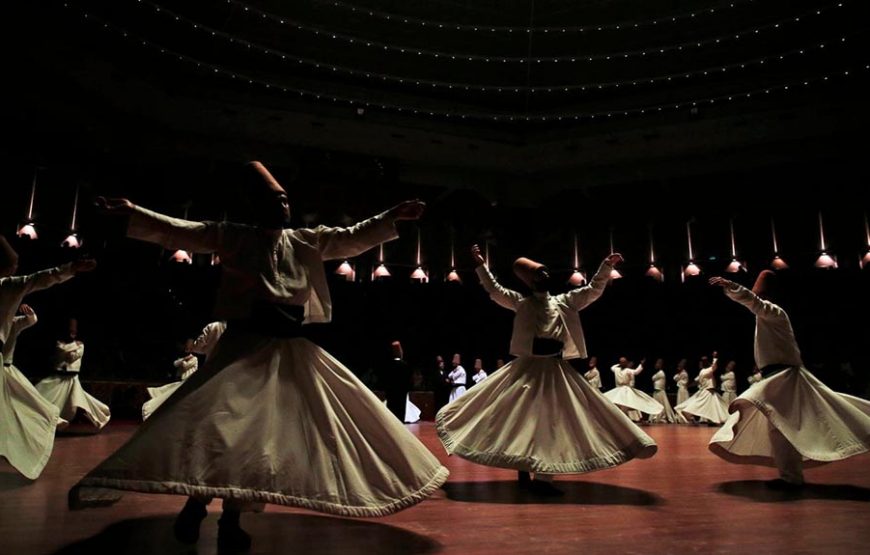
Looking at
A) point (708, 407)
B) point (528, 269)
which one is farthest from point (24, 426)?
point (708, 407)

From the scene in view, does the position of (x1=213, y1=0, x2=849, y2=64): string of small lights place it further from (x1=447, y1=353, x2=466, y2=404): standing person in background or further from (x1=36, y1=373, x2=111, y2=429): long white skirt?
(x1=36, y1=373, x2=111, y2=429): long white skirt

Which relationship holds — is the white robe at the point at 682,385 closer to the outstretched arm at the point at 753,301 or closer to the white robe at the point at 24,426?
the outstretched arm at the point at 753,301

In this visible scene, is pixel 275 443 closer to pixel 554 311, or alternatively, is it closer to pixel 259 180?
pixel 259 180

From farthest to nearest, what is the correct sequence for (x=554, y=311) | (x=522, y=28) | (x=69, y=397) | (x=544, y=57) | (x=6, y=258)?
(x=544, y=57)
(x=522, y=28)
(x=69, y=397)
(x=554, y=311)
(x=6, y=258)

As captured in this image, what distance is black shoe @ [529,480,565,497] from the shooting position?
3915 millimetres

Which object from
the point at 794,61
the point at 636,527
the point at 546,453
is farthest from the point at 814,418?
the point at 794,61

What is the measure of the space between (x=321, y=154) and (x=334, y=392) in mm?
13436

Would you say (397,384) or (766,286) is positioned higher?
(766,286)

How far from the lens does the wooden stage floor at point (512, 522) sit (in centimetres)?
242

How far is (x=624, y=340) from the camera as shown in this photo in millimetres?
18406

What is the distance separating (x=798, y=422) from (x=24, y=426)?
18.0 ft

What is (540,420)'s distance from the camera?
4281 mm

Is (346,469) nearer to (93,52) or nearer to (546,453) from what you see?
(546,453)

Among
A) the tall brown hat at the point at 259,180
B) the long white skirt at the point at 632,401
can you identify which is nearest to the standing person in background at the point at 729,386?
the long white skirt at the point at 632,401
